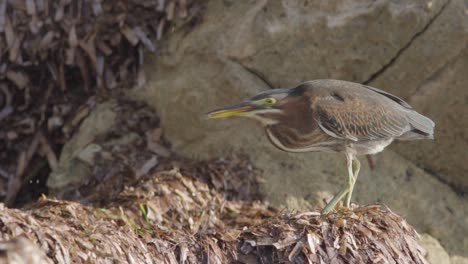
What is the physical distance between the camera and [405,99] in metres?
5.97

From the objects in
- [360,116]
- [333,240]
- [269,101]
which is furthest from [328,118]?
[333,240]

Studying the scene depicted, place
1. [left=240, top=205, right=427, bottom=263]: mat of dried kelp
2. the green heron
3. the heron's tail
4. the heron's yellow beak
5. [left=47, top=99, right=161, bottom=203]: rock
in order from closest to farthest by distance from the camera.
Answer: [left=240, top=205, right=427, bottom=263]: mat of dried kelp → the heron's yellow beak → the green heron → the heron's tail → [left=47, top=99, right=161, bottom=203]: rock

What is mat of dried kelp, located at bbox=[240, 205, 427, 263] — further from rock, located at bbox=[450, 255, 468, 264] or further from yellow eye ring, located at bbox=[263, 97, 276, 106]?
rock, located at bbox=[450, 255, 468, 264]

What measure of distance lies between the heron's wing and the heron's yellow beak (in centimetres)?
40

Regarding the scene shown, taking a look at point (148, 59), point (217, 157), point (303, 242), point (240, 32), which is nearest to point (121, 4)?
point (148, 59)

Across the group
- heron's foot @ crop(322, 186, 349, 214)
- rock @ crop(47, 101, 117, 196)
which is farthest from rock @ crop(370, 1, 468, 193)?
rock @ crop(47, 101, 117, 196)

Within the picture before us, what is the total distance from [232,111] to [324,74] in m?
1.31

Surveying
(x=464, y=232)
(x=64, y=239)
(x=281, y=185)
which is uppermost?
(x=64, y=239)

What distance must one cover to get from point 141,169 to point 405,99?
1925mm

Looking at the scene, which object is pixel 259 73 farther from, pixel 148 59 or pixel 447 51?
pixel 447 51

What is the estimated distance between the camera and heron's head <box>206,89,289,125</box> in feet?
16.0

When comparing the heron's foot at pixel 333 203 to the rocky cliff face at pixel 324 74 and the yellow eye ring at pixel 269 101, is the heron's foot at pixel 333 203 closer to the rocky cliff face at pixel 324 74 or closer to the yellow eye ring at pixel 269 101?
the yellow eye ring at pixel 269 101

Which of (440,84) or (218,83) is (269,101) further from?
(440,84)

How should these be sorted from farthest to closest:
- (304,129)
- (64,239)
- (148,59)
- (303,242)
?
(148,59) → (304,129) → (303,242) → (64,239)
